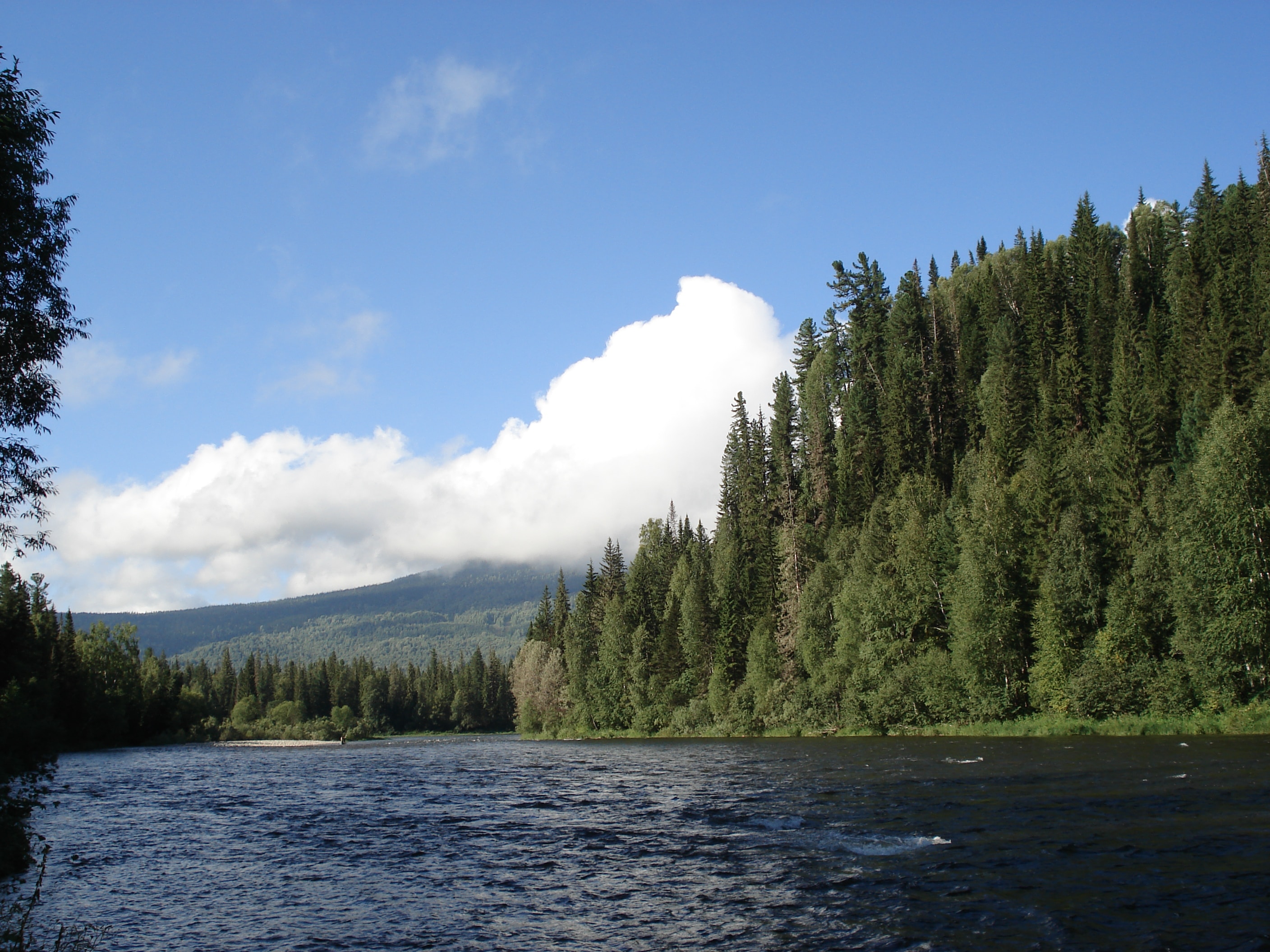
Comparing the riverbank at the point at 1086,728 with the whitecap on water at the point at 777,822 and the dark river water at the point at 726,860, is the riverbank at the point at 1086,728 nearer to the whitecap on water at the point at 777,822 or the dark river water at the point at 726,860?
the dark river water at the point at 726,860

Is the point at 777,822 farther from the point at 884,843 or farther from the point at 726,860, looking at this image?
the point at 726,860

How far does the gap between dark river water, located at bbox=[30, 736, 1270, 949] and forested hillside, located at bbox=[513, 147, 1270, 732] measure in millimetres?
12617

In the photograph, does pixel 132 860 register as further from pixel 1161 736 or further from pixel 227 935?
pixel 1161 736

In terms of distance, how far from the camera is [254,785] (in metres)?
54.1

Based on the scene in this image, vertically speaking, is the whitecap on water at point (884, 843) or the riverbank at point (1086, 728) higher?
the whitecap on water at point (884, 843)

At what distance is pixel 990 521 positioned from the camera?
68.1 meters

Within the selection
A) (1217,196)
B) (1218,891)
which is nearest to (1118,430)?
(1218,891)

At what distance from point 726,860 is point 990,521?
53175mm

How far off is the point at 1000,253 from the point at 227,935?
527 feet

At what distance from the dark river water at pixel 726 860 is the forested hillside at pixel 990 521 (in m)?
12.6

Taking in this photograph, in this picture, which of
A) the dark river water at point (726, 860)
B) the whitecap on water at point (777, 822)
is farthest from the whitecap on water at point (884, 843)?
the whitecap on water at point (777, 822)

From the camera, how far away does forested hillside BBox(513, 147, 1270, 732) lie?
5494 centimetres

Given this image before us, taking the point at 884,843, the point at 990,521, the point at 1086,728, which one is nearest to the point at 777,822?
the point at 884,843

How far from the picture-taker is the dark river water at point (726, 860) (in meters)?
16.8
